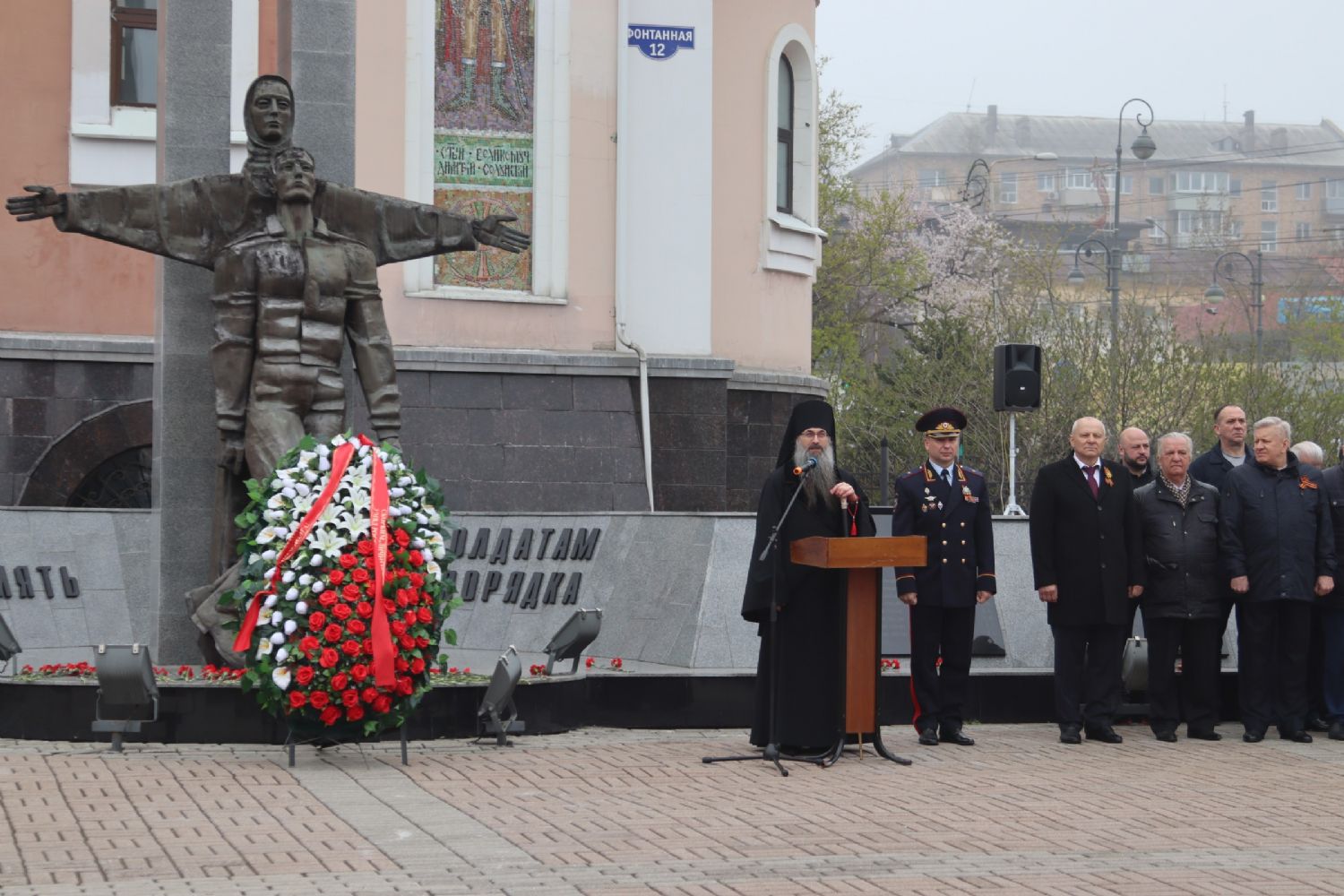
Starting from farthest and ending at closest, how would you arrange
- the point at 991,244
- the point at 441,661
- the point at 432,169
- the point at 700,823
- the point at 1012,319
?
1. the point at 991,244
2. the point at 1012,319
3. the point at 432,169
4. the point at 441,661
5. the point at 700,823

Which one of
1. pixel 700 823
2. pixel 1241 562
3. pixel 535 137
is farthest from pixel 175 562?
pixel 535 137

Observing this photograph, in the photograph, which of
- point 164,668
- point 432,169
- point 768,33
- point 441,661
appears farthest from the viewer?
point 768,33

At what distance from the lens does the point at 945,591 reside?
1248 centimetres

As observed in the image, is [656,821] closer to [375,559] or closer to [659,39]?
[375,559]

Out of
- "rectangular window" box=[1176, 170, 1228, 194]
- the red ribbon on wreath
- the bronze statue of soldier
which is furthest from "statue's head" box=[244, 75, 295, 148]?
"rectangular window" box=[1176, 170, 1228, 194]

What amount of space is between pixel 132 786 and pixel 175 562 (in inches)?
136

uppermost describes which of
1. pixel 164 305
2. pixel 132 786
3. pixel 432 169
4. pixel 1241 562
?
pixel 432 169

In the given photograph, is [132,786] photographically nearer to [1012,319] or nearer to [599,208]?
[599,208]

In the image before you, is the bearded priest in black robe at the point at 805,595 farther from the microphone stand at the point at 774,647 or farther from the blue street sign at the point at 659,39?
the blue street sign at the point at 659,39

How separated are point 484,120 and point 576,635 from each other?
28.3 ft

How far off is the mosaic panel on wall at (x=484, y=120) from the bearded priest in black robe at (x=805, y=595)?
8849 mm

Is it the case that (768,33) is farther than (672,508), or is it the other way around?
(768,33)

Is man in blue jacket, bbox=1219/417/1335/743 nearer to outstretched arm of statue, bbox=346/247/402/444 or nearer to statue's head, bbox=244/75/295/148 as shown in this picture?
outstretched arm of statue, bbox=346/247/402/444

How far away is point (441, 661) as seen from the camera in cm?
1210
